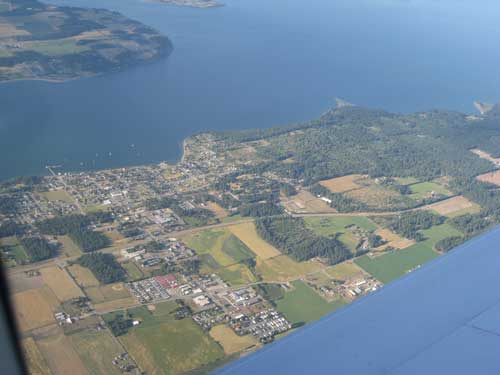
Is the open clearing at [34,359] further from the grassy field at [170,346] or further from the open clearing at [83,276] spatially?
the open clearing at [83,276]

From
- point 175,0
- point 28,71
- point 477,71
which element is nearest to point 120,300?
point 28,71

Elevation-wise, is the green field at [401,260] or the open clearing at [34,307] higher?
the open clearing at [34,307]

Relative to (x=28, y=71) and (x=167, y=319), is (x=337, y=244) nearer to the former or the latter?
(x=167, y=319)

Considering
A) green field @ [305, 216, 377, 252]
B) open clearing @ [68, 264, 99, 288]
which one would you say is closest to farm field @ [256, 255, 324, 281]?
green field @ [305, 216, 377, 252]

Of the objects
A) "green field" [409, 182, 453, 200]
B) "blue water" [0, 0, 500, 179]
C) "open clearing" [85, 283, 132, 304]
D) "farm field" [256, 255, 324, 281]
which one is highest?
"blue water" [0, 0, 500, 179]

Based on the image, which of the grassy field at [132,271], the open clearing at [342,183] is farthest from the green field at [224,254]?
the open clearing at [342,183]

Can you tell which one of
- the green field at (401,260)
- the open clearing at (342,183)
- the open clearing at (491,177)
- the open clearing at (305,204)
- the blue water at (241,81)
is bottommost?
the green field at (401,260)

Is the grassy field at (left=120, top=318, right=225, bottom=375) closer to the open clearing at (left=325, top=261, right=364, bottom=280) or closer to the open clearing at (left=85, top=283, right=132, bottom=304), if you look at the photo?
the open clearing at (left=85, top=283, right=132, bottom=304)

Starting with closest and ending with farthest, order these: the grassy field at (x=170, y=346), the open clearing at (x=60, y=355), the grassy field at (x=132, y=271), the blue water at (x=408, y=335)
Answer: the blue water at (x=408, y=335)
the open clearing at (x=60, y=355)
the grassy field at (x=170, y=346)
the grassy field at (x=132, y=271)
